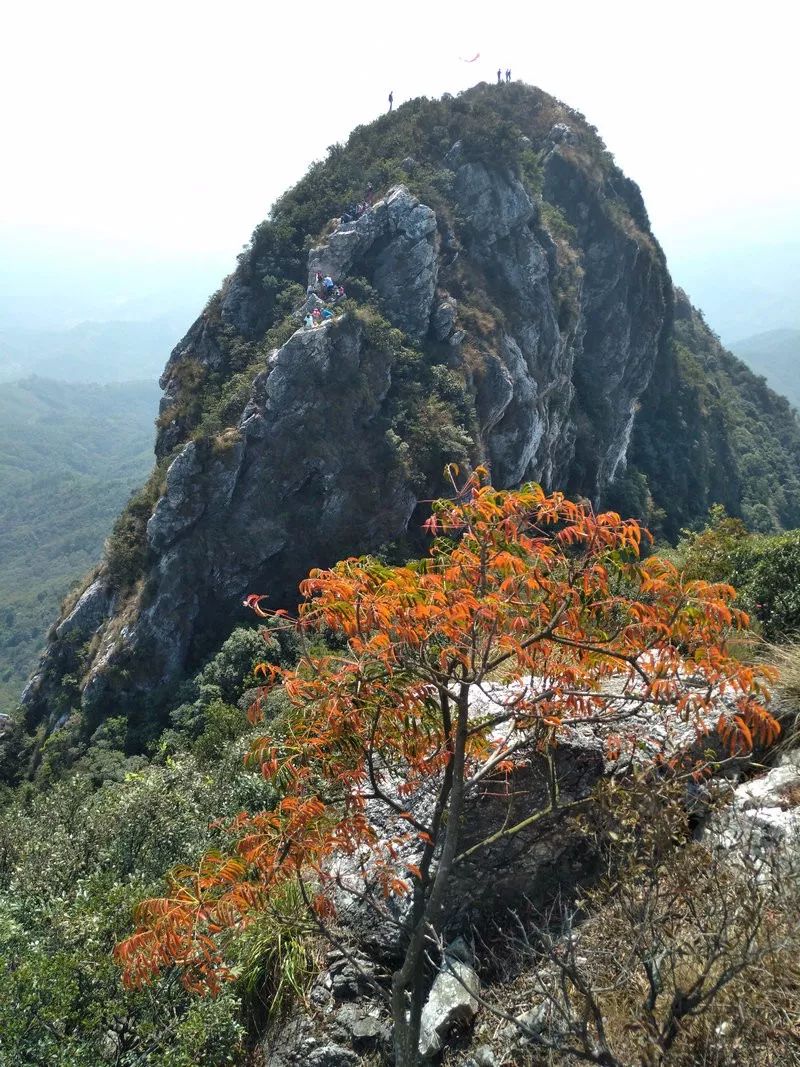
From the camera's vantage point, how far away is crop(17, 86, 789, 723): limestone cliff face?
30.6 meters

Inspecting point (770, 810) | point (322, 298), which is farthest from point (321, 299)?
point (770, 810)

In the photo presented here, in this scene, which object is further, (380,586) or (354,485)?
(354,485)

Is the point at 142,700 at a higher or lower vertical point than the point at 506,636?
lower

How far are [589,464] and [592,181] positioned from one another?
2554cm

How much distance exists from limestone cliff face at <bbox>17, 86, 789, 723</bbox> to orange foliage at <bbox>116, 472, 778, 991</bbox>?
27.3 m

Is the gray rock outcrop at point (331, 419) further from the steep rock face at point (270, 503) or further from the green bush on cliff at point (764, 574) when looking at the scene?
the green bush on cliff at point (764, 574)

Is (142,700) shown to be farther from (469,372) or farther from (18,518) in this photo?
(18,518)

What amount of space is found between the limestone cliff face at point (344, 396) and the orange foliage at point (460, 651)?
27.3 metres

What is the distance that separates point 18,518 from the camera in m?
165

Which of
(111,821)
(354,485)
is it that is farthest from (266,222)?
(111,821)

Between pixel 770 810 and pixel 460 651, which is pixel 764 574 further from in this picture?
pixel 460 651

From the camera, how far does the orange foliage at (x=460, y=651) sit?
9.95 feet

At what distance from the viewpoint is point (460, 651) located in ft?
10.7

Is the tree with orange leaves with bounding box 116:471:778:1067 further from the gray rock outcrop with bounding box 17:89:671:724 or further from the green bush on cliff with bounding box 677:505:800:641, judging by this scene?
the gray rock outcrop with bounding box 17:89:671:724
